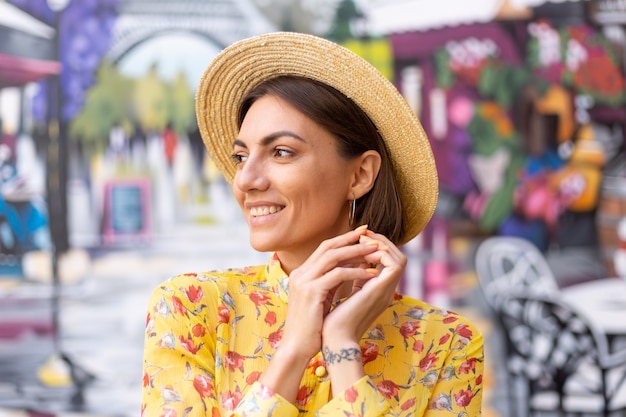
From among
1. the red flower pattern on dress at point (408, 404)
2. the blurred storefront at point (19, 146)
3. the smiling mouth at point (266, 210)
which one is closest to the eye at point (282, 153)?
the smiling mouth at point (266, 210)

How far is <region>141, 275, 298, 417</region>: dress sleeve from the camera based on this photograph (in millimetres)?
1589

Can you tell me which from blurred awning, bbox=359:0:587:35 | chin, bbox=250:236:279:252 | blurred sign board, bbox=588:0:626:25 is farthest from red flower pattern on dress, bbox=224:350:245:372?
blurred sign board, bbox=588:0:626:25

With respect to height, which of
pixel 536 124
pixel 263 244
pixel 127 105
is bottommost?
pixel 263 244

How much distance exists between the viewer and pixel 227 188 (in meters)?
4.32

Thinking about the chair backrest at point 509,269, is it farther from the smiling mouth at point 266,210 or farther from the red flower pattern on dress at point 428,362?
the smiling mouth at point 266,210

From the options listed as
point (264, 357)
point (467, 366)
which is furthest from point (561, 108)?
point (264, 357)

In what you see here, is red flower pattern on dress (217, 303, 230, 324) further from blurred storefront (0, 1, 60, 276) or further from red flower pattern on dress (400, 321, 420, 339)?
blurred storefront (0, 1, 60, 276)

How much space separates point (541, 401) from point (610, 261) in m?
0.69

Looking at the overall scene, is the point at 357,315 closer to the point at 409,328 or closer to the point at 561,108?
the point at 409,328

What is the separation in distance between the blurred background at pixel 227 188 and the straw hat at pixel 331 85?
79.0 inches

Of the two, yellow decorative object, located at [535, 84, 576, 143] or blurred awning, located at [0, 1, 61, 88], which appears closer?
yellow decorative object, located at [535, 84, 576, 143]

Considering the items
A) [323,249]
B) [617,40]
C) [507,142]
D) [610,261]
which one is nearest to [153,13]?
[507,142]

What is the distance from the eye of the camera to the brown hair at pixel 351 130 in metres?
1.88

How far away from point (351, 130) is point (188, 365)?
609 millimetres
